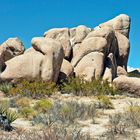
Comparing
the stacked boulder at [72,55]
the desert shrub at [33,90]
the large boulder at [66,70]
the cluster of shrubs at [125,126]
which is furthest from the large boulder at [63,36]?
the cluster of shrubs at [125,126]

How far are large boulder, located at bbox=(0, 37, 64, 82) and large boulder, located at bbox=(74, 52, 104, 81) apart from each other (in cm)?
314

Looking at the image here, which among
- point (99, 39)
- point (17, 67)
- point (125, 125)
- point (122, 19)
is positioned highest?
point (122, 19)

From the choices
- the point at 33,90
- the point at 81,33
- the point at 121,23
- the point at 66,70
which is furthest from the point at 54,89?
the point at 121,23

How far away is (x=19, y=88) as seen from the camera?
27828mm

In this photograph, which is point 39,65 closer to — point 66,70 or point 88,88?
point 66,70

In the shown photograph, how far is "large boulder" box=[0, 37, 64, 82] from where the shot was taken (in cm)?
3259

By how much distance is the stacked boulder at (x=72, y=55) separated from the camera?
32.8 meters

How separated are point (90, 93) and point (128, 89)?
14.8ft

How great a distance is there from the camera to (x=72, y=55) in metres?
40.7

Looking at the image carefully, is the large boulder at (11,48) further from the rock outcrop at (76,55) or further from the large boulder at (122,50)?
the large boulder at (122,50)

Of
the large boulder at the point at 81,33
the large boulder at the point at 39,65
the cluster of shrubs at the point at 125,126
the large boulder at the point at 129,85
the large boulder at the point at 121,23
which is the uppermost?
the large boulder at the point at 121,23

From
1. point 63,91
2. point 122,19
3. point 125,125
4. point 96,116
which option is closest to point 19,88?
point 63,91

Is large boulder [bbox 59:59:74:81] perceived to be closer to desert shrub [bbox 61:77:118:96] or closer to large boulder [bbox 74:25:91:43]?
desert shrub [bbox 61:77:118:96]

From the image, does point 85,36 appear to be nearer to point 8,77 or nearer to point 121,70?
point 121,70
